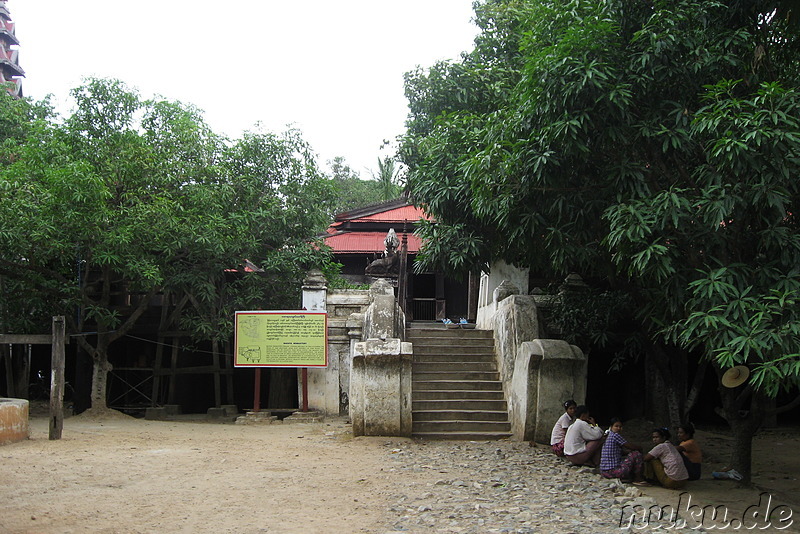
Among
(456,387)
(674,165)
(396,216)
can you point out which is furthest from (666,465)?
(396,216)

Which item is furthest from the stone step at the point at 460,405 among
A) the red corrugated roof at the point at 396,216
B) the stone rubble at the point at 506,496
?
the red corrugated roof at the point at 396,216

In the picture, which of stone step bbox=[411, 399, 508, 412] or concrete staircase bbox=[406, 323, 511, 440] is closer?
concrete staircase bbox=[406, 323, 511, 440]

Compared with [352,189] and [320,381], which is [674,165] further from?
[352,189]

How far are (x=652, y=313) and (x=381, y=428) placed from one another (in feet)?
14.4

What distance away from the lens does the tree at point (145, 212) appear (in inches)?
520

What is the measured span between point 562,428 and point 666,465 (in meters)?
1.69

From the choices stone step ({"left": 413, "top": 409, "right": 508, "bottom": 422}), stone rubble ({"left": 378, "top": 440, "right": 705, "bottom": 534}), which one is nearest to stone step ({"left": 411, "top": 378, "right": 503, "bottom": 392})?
stone step ({"left": 413, "top": 409, "right": 508, "bottom": 422})

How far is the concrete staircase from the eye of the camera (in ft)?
37.8

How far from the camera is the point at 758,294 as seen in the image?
714 cm

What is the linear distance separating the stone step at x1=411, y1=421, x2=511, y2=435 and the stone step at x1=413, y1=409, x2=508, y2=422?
142 millimetres

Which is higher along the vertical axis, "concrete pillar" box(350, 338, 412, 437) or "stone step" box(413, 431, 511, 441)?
"concrete pillar" box(350, 338, 412, 437)

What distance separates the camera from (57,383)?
11453mm

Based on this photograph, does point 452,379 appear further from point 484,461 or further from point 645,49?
point 645,49

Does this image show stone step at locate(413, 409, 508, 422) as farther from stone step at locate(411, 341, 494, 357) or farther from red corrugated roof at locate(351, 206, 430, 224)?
red corrugated roof at locate(351, 206, 430, 224)
